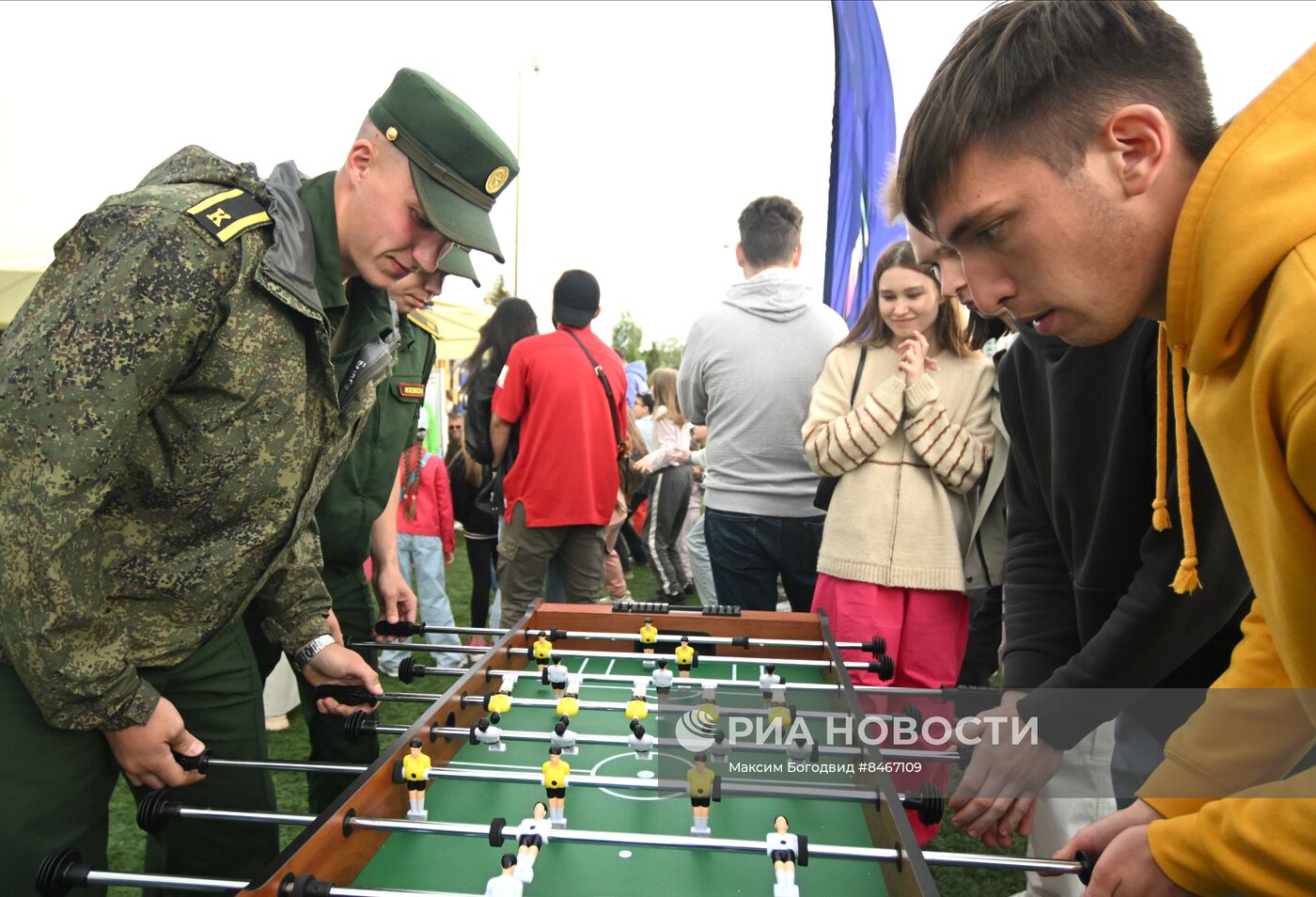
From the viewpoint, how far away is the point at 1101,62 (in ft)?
3.46

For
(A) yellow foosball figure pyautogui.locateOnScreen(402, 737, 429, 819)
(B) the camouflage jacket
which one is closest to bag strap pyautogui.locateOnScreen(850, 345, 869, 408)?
(B) the camouflage jacket

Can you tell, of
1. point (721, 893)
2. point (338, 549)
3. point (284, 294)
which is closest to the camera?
point (721, 893)

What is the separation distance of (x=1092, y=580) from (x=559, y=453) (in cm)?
266

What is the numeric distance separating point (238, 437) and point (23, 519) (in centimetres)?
37

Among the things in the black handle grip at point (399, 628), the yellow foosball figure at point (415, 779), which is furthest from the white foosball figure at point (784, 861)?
the black handle grip at point (399, 628)

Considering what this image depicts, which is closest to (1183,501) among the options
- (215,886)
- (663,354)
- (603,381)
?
(215,886)

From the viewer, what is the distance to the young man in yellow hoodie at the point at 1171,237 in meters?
0.87

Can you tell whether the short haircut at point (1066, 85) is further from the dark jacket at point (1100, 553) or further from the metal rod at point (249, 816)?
the metal rod at point (249, 816)

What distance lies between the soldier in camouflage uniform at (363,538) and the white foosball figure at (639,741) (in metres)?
0.98

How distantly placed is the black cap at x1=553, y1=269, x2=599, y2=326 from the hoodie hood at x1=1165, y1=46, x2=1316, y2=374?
3.47 m

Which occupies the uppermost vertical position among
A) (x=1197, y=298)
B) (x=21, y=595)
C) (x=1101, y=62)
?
(x=1101, y=62)

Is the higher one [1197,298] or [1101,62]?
[1101,62]

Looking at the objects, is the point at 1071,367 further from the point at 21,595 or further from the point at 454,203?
the point at 21,595

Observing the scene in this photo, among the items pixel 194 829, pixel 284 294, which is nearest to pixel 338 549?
pixel 194 829
